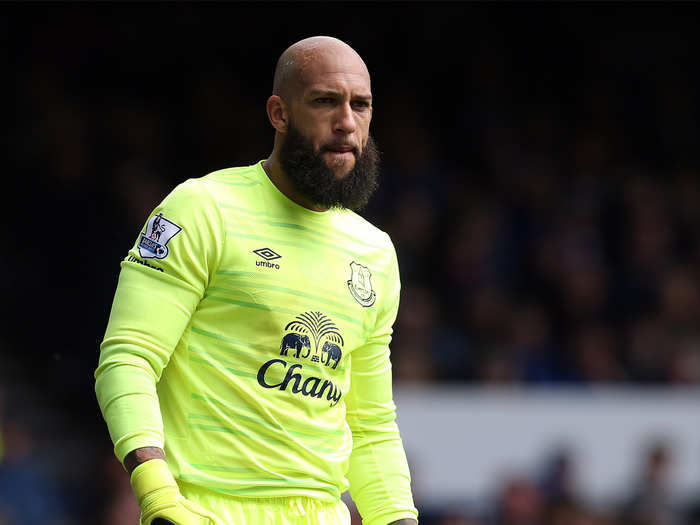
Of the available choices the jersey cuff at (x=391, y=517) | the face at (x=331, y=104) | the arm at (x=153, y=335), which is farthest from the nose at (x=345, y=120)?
the jersey cuff at (x=391, y=517)

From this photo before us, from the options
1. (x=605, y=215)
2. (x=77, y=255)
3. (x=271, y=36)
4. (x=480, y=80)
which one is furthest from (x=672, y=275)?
(x=77, y=255)

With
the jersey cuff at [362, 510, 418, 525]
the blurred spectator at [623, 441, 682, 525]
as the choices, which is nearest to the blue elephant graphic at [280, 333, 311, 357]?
the jersey cuff at [362, 510, 418, 525]

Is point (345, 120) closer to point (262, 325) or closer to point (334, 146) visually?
point (334, 146)

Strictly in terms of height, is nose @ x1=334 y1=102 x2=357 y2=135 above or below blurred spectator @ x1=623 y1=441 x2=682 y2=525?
above

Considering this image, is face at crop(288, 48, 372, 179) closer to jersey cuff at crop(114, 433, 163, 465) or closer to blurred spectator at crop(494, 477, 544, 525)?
jersey cuff at crop(114, 433, 163, 465)

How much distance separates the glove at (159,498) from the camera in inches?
115

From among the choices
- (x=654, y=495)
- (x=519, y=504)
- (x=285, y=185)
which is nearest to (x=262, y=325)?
(x=285, y=185)

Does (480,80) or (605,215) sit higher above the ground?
(480,80)

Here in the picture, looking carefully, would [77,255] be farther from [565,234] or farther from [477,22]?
[477,22]

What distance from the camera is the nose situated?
3.42m

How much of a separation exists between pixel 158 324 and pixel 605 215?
810 cm

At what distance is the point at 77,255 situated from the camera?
8398mm

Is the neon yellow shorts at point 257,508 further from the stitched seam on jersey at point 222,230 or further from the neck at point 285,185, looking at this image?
the neck at point 285,185

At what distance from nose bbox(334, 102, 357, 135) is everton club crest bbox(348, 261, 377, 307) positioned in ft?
1.33
